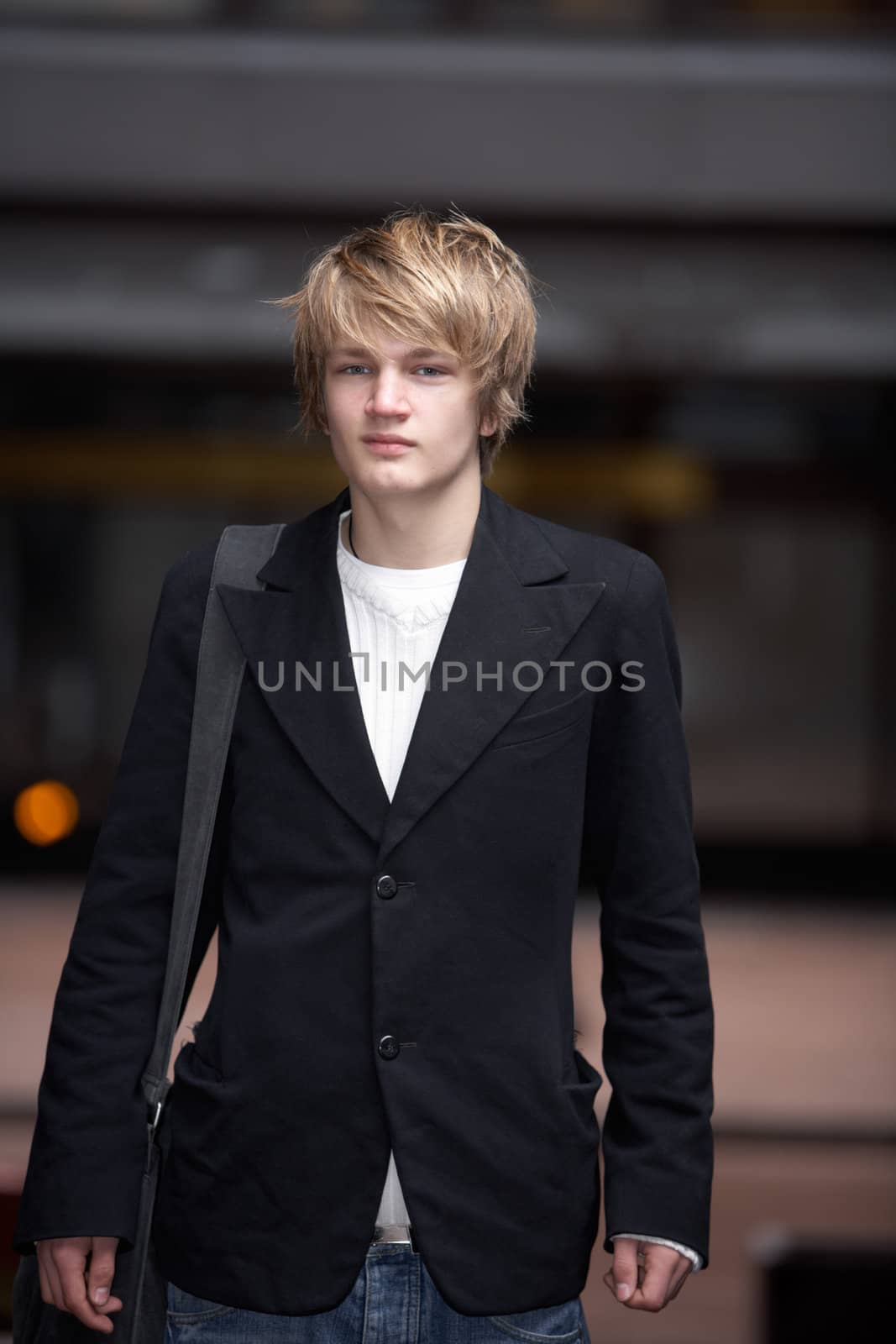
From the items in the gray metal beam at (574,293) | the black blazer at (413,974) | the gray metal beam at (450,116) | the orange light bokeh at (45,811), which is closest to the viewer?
the black blazer at (413,974)

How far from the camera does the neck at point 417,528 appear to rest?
1.91 m

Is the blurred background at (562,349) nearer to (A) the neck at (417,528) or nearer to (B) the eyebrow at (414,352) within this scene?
(A) the neck at (417,528)

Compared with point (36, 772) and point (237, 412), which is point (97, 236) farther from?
point (36, 772)

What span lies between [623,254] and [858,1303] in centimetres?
682

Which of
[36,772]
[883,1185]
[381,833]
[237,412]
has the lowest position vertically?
[883,1185]

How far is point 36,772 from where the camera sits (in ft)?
30.4

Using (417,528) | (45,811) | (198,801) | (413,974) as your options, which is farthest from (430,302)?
(45,811)

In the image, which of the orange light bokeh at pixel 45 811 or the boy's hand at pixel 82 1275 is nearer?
the boy's hand at pixel 82 1275

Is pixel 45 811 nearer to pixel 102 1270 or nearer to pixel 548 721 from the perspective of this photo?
pixel 102 1270

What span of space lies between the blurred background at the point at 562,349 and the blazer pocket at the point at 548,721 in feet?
16.1

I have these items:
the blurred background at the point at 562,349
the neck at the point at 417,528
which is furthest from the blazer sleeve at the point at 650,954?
the blurred background at the point at 562,349

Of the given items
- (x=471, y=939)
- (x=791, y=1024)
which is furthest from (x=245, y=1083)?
(x=791, y=1024)

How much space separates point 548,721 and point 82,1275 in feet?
3.01

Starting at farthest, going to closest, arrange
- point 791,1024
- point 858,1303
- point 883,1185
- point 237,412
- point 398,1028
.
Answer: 1. point 237,412
2. point 791,1024
3. point 883,1185
4. point 858,1303
5. point 398,1028
